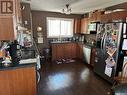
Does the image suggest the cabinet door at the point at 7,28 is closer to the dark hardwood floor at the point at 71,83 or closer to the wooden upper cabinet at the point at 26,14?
the dark hardwood floor at the point at 71,83

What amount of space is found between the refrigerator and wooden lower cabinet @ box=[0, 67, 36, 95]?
2.20 metres

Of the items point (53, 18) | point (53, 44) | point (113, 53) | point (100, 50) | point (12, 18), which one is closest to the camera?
point (12, 18)

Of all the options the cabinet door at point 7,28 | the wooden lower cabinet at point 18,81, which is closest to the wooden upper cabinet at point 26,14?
the cabinet door at point 7,28

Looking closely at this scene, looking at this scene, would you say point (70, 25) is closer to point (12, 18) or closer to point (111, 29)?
point (111, 29)

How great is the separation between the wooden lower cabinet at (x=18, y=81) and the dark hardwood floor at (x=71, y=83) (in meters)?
0.78

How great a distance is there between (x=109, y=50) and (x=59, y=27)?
344cm

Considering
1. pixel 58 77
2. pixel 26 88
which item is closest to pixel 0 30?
pixel 26 88

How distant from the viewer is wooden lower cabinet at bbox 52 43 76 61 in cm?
547

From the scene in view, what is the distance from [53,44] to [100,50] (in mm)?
2458

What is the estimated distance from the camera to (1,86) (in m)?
1.91

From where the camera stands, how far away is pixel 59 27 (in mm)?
6051

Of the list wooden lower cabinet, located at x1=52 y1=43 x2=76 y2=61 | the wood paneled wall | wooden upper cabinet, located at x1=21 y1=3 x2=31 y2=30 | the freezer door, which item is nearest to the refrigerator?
the freezer door

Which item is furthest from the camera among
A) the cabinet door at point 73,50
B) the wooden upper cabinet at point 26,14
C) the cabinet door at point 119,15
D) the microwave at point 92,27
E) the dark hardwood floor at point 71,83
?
the cabinet door at point 73,50

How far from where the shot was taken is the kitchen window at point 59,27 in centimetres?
581
